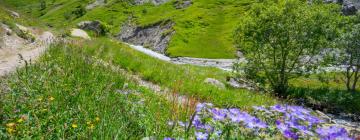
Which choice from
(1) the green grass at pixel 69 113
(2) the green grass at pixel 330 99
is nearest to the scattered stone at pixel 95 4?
(2) the green grass at pixel 330 99

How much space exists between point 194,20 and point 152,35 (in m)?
11.6

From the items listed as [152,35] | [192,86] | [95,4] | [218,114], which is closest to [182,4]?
[152,35]

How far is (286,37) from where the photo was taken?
2903cm

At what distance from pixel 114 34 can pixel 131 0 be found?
162ft

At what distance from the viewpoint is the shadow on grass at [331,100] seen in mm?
27406

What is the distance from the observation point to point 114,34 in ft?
413

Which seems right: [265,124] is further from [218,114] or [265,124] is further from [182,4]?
[182,4]

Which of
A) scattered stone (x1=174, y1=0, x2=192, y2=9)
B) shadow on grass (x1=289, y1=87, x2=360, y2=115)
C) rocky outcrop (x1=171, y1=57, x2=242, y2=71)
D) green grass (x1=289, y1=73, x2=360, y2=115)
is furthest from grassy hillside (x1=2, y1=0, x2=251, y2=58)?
shadow on grass (x1=289, y1=87, x2=360, y2=115)

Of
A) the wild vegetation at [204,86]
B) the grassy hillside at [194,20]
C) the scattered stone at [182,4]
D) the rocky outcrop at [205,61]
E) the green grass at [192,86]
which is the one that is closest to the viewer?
the wild vegetation at [204,86]

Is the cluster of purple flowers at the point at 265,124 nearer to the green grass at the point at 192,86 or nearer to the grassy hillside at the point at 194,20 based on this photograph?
the green grass at the point at 192,86

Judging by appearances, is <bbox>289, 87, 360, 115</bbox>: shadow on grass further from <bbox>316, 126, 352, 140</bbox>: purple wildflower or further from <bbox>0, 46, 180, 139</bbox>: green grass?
<bbox>316, 126, 352, 140</bbox>: purple wildflower

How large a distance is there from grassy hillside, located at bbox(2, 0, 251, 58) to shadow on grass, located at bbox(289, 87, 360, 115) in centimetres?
1567

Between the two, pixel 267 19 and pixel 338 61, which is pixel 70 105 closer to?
pixel 267 19

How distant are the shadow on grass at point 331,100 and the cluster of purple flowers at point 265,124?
2160cm
